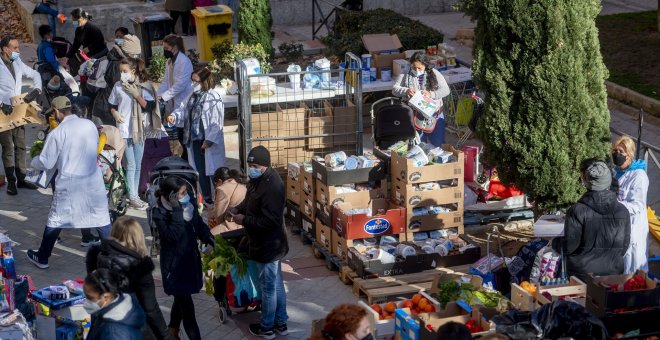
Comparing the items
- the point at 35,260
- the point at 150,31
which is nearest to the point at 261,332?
the point at 35,260

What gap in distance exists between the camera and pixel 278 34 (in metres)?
21.3

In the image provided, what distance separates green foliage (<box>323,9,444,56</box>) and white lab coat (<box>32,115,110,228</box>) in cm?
619

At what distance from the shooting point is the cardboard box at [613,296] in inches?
326

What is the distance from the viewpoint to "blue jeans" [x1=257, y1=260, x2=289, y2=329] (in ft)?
30.9

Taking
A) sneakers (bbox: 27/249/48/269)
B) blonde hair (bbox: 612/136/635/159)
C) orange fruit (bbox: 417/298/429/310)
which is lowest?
sneakers (bbox: 27/249/48/269)

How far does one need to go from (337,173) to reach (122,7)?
449 inches

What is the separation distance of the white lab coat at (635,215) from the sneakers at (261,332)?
122 inches

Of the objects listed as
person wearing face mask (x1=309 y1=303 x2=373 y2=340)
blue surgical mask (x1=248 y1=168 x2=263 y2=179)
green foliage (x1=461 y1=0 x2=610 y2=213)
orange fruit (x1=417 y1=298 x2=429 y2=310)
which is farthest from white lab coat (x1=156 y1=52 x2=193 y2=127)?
person wearing face mask (x1=309 y1=303 x2=373 y2=340)

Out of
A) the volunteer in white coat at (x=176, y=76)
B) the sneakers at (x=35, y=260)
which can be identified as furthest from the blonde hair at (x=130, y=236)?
the volunteer in white coat at (x=176, y=76)

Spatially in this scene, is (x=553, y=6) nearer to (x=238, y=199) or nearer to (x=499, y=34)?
(x=499, y=34)

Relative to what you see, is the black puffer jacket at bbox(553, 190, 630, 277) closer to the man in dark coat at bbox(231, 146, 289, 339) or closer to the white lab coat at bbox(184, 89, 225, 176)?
the man in dark coat at bbox(231, 146, 289, 339)

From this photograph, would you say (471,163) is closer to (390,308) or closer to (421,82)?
→ (421,82)

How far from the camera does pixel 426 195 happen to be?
36.9 feet

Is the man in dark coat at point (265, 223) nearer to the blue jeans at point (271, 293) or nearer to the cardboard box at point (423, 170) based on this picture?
the blue jeans at point (271, 293)
